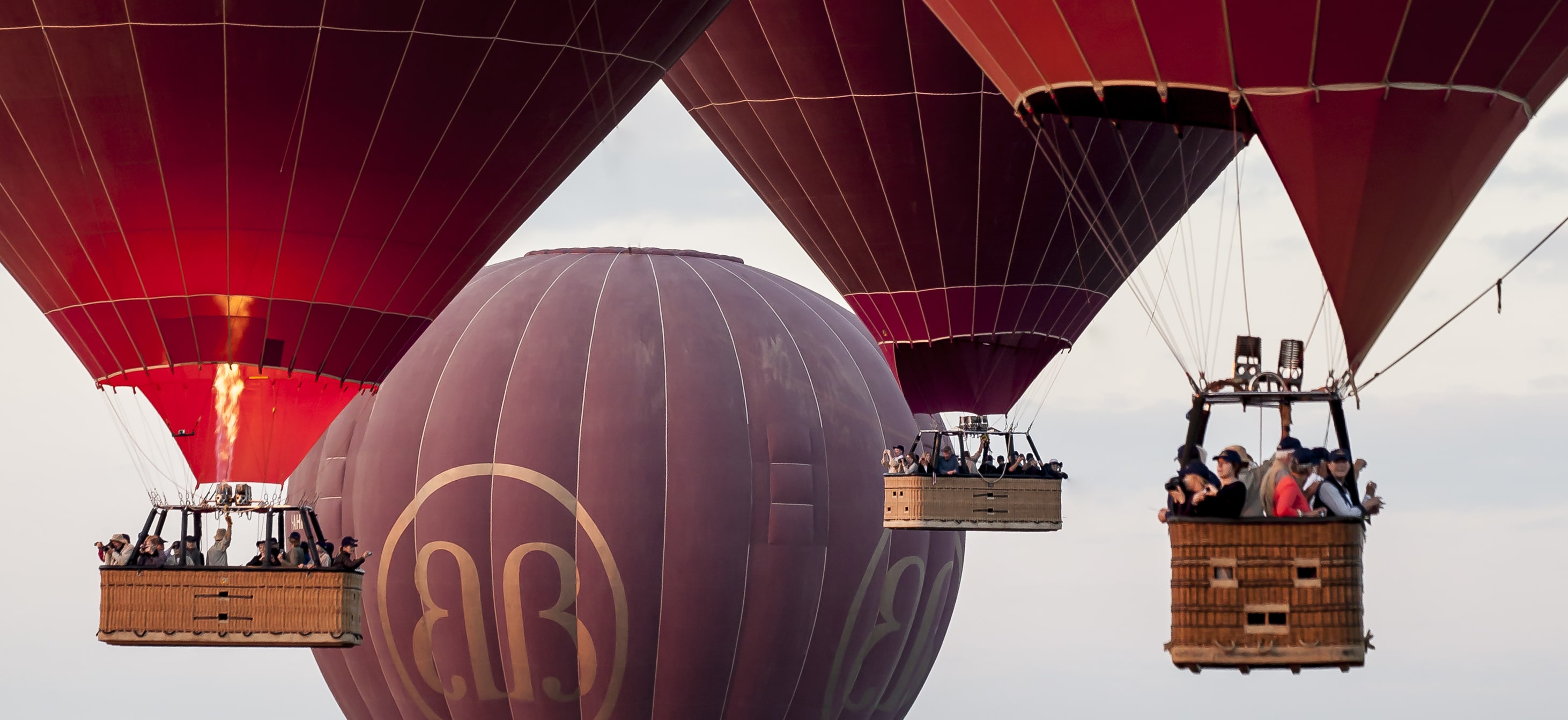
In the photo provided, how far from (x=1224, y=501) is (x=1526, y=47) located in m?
3.08

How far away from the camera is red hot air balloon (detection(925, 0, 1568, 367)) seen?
12664 mm

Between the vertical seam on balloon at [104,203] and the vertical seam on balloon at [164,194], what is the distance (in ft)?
0.04

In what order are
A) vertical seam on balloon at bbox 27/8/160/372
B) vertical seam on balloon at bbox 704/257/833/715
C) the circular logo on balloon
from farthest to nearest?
vertical seam on balloon at bbox 704/257/833/715 < the circular logo on balloon < vertical seam on balloon at bbox 27/8/160/372

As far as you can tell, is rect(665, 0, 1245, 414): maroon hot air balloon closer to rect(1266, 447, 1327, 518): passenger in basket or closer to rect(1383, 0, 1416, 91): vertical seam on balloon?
rect(1383, 0, 1416, 91): vertical seam on balloon

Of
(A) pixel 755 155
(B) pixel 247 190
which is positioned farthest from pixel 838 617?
(B) pixel 247 190

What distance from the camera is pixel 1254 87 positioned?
12.8 m

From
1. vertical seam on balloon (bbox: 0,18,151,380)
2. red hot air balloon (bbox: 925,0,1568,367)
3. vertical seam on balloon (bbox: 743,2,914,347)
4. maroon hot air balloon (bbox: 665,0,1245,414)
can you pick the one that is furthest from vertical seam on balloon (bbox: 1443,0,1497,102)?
vertical seam on balloon (bbox: 0,18,151,380)

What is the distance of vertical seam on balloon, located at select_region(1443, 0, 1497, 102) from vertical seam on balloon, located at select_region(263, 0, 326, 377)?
543 centimetres

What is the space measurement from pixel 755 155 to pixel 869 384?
2.53m

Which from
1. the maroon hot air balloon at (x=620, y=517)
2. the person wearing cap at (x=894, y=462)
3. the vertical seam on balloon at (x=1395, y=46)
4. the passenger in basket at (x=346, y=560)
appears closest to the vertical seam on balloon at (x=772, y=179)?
the maroon hot air balloon at (x=620, y=517)

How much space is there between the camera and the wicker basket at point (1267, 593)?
37.4ft

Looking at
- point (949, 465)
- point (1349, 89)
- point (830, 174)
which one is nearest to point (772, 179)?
point (830, 174)

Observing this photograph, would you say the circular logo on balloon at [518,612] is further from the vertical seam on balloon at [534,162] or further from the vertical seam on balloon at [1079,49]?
the vertical seam on balloon at [1079,49]

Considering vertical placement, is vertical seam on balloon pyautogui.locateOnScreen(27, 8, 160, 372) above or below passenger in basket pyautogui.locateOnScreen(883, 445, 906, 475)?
above
